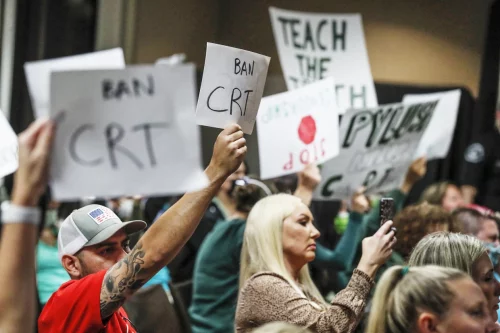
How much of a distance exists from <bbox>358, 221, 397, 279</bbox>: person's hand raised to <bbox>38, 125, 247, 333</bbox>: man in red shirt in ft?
2.60

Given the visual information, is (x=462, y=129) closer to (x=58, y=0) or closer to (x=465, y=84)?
(x=465, y=84)

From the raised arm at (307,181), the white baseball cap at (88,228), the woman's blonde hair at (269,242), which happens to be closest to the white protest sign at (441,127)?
the raised arm at (307,181)

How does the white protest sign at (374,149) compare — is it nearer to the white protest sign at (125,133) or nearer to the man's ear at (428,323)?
the man's ear at (428,323)

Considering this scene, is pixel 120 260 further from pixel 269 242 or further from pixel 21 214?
pixel 269 242

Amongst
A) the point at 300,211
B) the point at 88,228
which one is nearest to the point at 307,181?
the point at 300,211

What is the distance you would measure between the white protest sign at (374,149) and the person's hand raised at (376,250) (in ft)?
4.72

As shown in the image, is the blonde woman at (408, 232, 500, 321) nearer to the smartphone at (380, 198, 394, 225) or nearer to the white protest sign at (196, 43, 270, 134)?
the smartphone at (380, 198, 394, 225)

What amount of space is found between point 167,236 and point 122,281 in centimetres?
20

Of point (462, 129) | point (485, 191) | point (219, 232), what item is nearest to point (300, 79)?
point (219, 232)

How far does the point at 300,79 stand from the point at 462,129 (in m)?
6.58

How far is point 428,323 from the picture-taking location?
2479 mm

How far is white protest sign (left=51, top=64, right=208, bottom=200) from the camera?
2047mm

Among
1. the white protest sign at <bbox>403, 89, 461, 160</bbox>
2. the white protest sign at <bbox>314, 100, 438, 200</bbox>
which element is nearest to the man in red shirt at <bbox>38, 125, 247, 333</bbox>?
the white protest sign at <bbox>314, 100, 438, 200</bbox>

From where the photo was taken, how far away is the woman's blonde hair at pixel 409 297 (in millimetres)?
2498
